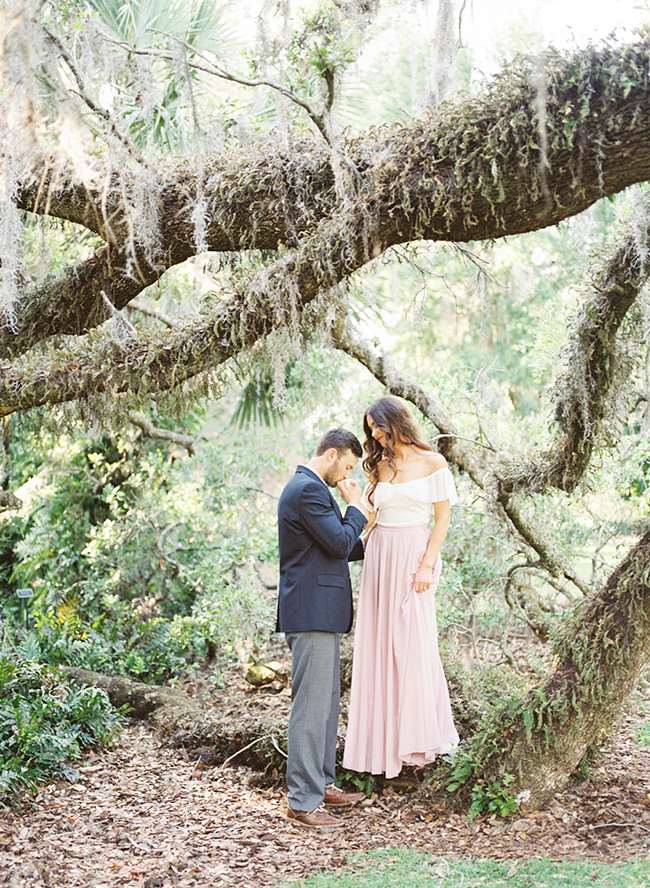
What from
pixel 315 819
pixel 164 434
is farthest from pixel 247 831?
pixel 164 434

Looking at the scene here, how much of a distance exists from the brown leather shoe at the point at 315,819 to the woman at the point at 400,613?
13.3 inches

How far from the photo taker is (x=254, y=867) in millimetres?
4070

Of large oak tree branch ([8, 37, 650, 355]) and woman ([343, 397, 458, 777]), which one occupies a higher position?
large oak tree branch ([8, 37, 650, 355])

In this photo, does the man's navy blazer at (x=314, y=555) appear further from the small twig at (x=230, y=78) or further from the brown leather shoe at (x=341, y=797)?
the small twig at (x=230, y=78)

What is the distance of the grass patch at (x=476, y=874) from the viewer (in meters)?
3.59

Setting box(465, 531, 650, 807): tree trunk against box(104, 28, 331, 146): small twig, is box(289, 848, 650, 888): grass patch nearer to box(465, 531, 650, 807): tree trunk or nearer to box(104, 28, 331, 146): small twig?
box(465, 531, 650, 807): tree trunk

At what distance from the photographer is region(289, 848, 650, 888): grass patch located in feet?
11.8

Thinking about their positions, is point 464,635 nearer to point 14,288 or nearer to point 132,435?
point 132,435

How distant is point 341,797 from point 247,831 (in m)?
0.50

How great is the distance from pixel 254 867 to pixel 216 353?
6.97ft

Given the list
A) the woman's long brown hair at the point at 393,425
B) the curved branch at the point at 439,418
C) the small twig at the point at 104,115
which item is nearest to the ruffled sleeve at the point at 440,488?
the woman's long brown hair at the point at 393,425

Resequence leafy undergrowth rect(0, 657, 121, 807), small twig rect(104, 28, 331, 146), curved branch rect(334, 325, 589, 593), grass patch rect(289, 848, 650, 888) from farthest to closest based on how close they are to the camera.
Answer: curved branch rect(334, 325, 589, 593) < leafy undergrowth rect(0, 657, 121, 807) < small twig rect(104, 28, 331, 146) < grass patch rect(289, 848, 650, 888)

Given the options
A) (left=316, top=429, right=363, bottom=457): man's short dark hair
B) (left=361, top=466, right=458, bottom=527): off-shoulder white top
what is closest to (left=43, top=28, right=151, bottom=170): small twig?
(left=316, top=429, right=363, bottom=457): man's short dark hair

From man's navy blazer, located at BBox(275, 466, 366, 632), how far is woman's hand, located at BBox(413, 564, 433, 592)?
335 millimetres
